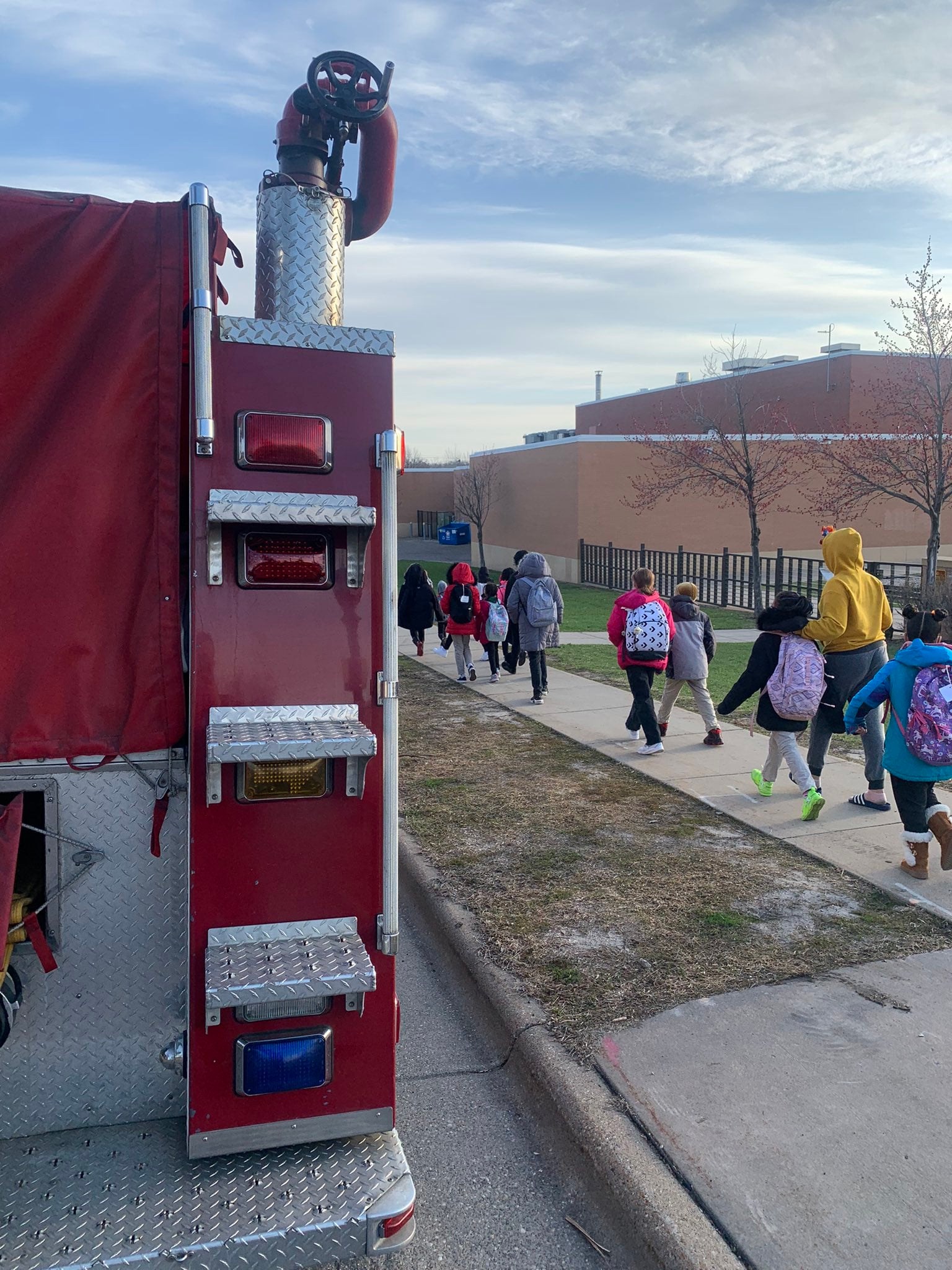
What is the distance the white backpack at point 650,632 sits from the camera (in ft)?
27.7

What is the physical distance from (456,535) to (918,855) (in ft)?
134

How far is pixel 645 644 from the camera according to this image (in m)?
8.44

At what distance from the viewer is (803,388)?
42344 mm

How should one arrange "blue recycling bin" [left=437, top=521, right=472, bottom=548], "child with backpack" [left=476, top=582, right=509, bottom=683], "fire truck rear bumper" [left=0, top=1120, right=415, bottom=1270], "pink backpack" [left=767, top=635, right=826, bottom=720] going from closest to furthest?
1. "fire truck rear bumper" [left=0, top=1120, right=415, bottom=1270]
2. "pink backpack" [left=767, top=635, right=826, bottom=720]
3. "child with backpack" [left=476, top=582, right=509, bottom=683]
4. "blue recycling bin" [left=437, top=521, right=472, bottom=548]

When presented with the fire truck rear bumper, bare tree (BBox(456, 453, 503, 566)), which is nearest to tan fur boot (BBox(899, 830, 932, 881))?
the fire truck rear bumper

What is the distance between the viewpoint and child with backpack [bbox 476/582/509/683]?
12.3 metres

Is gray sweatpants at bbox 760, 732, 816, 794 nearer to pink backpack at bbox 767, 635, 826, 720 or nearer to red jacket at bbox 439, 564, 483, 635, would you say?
pink backpack at bbox 767, 635, 826, 720

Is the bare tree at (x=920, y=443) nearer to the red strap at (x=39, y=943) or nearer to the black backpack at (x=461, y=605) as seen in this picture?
the black backpack at (x=461, y=605)

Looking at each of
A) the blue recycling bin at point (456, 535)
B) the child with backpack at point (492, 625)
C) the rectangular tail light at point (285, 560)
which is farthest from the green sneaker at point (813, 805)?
the blue recycling bin at point (456, 535)

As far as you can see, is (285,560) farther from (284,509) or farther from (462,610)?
(462,610)

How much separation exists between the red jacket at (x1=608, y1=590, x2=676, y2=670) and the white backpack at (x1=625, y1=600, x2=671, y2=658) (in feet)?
0.20

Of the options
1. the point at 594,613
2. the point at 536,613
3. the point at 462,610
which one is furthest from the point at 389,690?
the point at 594,613

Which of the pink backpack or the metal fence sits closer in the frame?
the pink backpack

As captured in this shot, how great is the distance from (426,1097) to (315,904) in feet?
4.92
